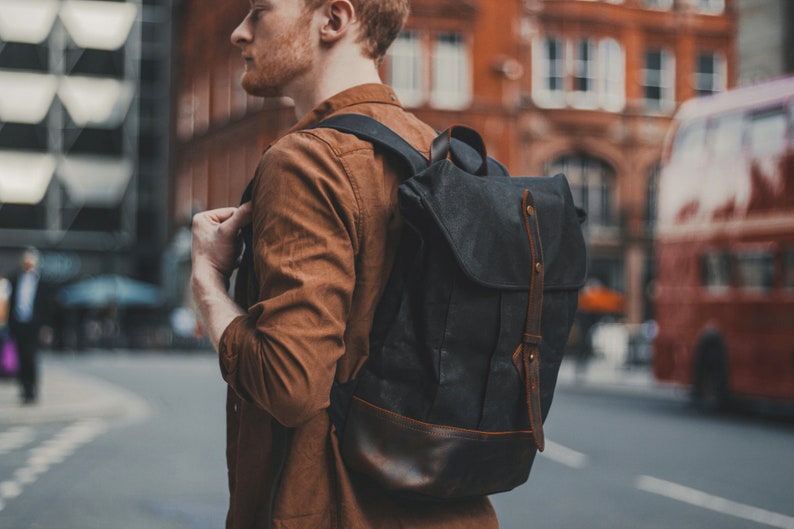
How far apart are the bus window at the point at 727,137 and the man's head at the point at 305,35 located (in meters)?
14.4

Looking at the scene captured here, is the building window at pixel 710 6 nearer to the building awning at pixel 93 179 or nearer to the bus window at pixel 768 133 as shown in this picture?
the bus window at pixel 768 133

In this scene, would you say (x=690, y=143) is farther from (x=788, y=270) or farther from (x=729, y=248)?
(x=788, y=270)

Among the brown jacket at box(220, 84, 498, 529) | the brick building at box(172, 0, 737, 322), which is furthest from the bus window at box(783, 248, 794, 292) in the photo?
the brick building at box(172, 0, 737, 322)

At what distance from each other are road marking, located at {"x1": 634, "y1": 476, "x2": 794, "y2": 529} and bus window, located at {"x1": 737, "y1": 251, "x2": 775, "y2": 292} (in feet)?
21.2

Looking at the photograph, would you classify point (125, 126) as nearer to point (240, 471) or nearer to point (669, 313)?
point (669, 313)

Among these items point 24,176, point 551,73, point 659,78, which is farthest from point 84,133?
point 659,78

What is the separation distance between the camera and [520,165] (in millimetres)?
38438

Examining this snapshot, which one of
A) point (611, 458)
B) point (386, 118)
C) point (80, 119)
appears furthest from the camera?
point (80, 119)

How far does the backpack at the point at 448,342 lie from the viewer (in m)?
1.69

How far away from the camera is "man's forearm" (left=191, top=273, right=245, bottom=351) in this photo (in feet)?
5.84

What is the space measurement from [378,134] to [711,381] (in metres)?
15.6

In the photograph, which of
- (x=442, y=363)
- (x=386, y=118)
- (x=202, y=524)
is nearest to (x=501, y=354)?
(x=442, y=363)

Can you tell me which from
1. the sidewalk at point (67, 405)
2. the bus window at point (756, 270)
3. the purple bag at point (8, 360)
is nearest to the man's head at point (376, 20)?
the sidewalk at point (67, 405)

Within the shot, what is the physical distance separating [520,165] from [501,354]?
122 ft
